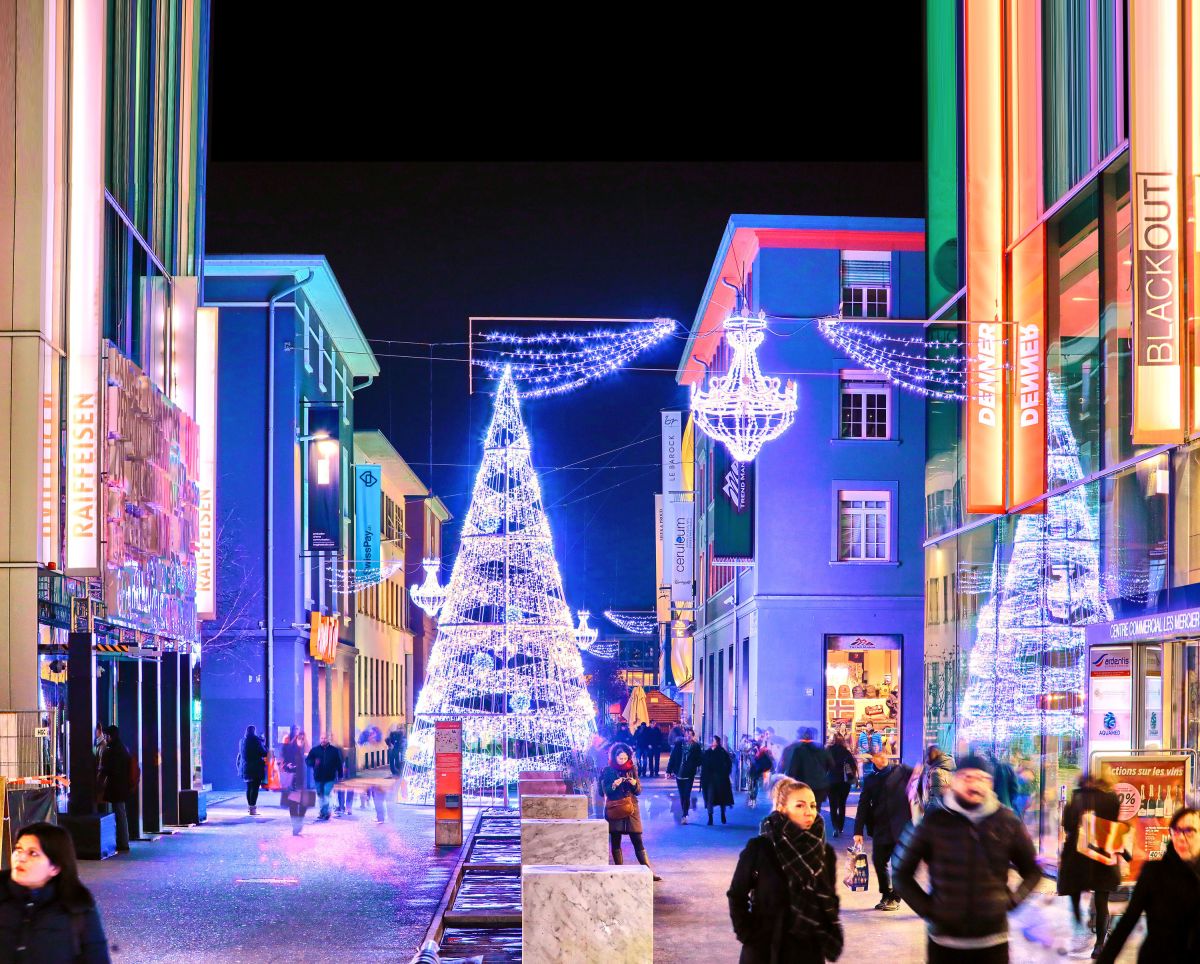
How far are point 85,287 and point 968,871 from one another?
18746mm

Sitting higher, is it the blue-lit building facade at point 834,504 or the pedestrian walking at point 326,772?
the blue-lit building facade at point 834,504

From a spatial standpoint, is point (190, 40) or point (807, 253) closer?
point (190, 40)

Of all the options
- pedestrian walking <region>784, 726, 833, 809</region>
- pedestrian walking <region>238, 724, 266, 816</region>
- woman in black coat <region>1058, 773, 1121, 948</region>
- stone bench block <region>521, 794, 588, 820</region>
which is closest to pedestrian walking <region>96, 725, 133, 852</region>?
stone bench block <region>521, 794, 588, 820</region>

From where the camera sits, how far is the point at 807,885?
327 inches

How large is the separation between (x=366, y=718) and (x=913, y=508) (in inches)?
1150

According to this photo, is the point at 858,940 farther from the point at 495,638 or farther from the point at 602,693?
the point at 602,693

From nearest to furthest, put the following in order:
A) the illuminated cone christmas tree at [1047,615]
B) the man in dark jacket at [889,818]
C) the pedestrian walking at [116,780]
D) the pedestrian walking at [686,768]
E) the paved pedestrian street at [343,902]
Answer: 1. the paved pedestrian street at [343,902]
2. the man in dark jacket at [889,818]
3. the illuminated cone christmas tree at [1047,615]
4. the pedestrian walking at [116,780]
5. the pedestrian walking at [686,768]

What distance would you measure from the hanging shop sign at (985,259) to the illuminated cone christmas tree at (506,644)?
41.1 ft

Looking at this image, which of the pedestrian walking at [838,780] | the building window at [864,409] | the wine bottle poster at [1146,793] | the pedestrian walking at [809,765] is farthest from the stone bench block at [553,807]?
the building window at [864,409]

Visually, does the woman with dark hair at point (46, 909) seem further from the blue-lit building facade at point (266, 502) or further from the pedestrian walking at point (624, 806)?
the blue-lit building facade at point (266, 502)

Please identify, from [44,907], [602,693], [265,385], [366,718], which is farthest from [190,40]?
[602,693]

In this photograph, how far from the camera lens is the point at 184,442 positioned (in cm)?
2955

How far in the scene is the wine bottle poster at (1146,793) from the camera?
1484cm

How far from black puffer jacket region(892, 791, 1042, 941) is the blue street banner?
47654 mm
